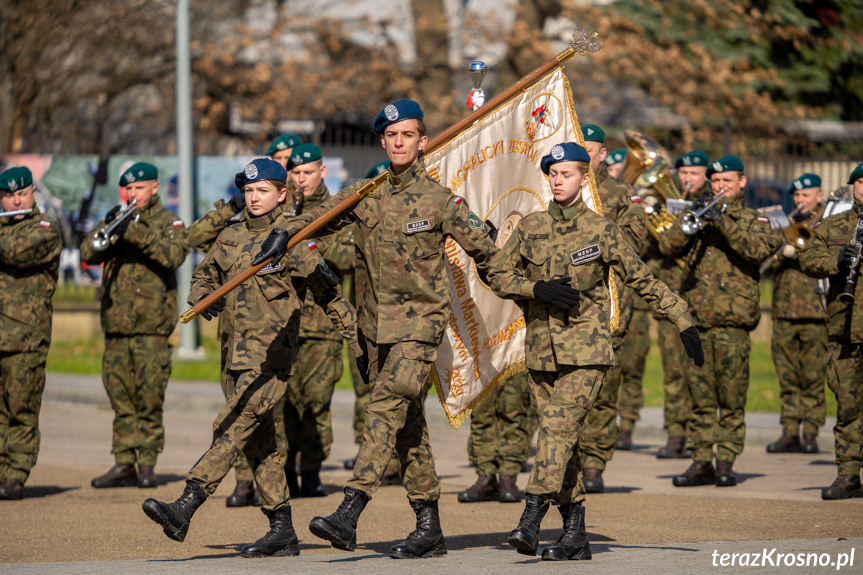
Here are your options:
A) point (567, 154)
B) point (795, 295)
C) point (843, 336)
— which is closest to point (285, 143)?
point (567, 154)

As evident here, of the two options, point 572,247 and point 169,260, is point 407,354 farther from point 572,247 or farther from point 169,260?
point 169,260

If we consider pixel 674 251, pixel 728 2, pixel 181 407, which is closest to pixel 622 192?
pixel 674 251

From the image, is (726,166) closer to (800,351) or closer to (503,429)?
(503,429)

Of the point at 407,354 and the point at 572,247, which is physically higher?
the point at 572,247

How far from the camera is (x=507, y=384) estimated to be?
29.5 feet

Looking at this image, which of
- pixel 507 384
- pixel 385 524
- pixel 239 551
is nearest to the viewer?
pixel 239 551

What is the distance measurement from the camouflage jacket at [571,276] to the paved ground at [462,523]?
114 cm

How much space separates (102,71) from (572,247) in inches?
833

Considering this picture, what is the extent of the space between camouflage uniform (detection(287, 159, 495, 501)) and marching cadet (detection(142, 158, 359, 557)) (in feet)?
0.92

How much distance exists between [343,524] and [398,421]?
666mm

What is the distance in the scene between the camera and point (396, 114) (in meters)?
6.73

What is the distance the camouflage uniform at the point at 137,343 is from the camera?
960 centimetres

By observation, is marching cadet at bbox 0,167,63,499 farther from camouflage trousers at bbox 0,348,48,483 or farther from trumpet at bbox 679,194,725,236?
trumpet at bbox 679,194,725,236

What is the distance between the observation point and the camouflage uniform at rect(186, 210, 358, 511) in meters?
6.81
